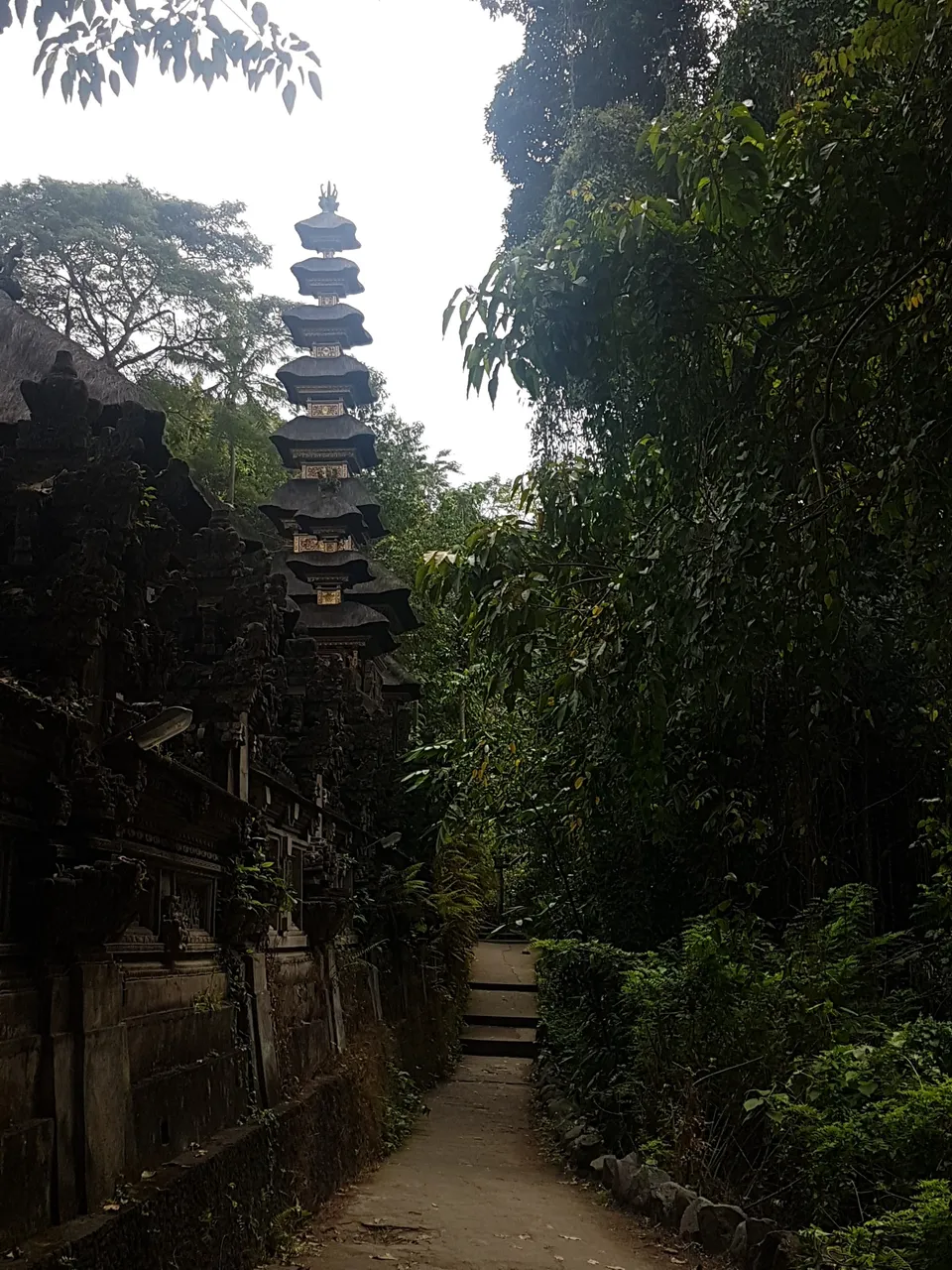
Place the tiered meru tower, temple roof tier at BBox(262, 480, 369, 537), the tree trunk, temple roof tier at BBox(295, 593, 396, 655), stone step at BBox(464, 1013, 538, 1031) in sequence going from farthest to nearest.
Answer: stone step at BBox(464, 1013, 538, 1031), the tree trunk, temple roof tier at BBox(262, 480, 369, 537), the tiered meru tower, temple roof tier at BBox(295, 593, 396, 655)

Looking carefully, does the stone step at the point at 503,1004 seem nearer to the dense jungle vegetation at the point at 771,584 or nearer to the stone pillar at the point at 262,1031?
the dense jungle vegetation at the point at 771,584

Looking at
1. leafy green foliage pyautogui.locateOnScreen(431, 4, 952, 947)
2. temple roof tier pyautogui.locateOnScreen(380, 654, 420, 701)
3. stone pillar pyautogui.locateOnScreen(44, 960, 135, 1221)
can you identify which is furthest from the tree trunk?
stone pillar pyautogui.locateOnScreen(44, 960, 135, 1221)

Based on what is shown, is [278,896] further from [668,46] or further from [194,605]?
[668,46]

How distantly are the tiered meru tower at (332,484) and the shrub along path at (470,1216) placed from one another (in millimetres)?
6612

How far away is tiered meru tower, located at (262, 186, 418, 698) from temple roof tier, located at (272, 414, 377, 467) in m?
0.01

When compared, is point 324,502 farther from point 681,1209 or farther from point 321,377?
point 681,1209

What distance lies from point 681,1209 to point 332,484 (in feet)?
37.1

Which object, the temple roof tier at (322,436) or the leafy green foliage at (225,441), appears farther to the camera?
the leafy green foliage at (225,441)

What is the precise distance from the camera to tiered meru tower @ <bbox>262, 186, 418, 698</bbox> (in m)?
15.0

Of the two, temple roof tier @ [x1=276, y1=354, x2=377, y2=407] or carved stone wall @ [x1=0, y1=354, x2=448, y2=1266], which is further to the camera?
temple roof tier @ [x1=276, y1=354, x2=377, y2=407]

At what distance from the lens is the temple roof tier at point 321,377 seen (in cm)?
1633

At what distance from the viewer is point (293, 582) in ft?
49.4

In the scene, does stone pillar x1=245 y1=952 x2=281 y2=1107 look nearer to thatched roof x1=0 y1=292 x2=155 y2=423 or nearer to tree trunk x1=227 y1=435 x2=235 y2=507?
thatched roof x1=0 y1=292 x2=155 y2=423

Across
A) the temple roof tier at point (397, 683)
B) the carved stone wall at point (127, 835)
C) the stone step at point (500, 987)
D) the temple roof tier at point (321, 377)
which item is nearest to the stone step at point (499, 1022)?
the stone step at point (500, 987)
